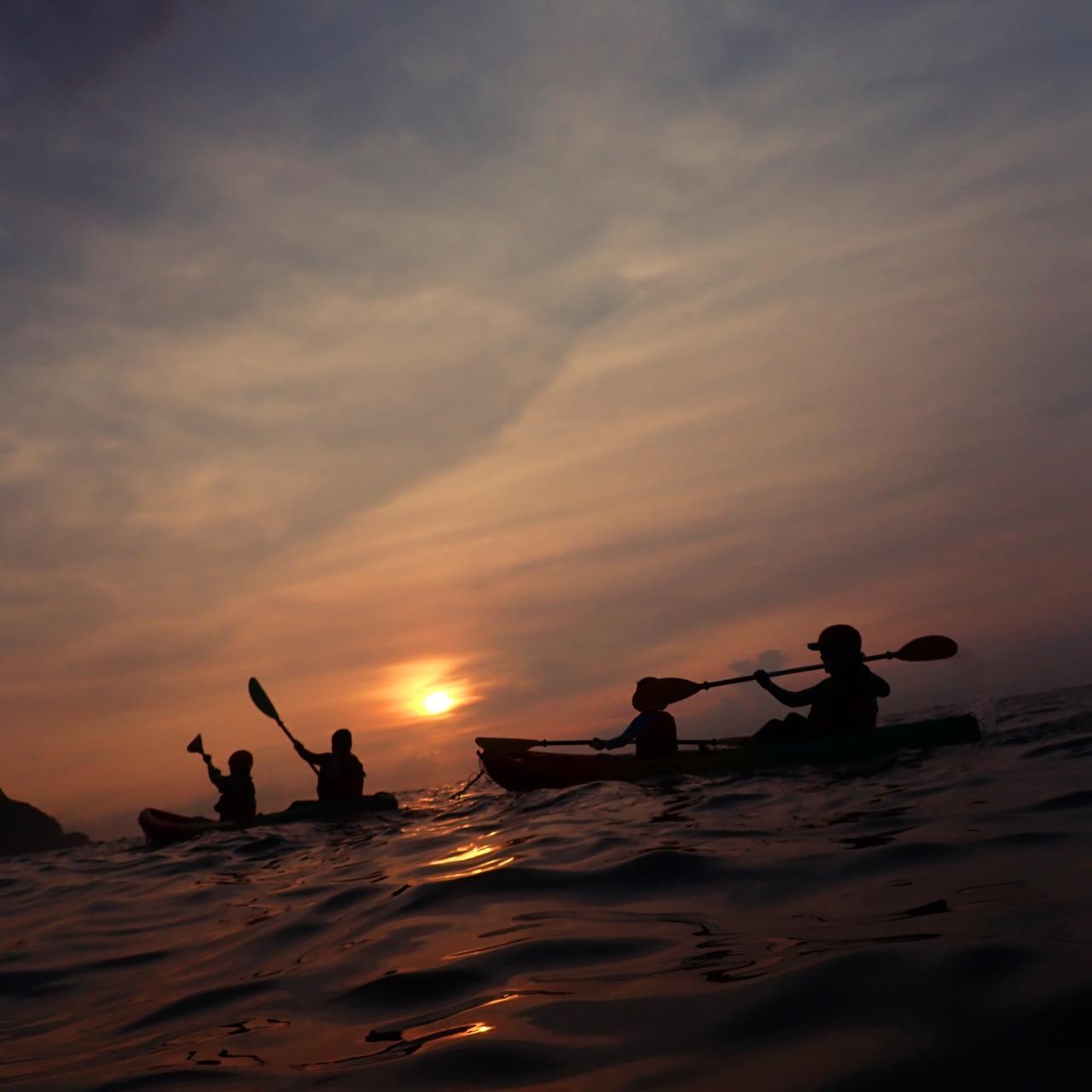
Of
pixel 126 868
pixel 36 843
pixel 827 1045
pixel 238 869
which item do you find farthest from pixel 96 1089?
pixel 36 843

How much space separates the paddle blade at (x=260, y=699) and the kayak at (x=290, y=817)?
8.27 feet

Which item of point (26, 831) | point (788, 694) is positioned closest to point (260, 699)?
point (788, 694)

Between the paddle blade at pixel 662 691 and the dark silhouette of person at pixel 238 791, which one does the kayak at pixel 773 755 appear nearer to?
the paddle blade at pixel 662 691

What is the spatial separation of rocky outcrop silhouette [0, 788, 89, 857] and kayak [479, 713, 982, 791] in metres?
89.0

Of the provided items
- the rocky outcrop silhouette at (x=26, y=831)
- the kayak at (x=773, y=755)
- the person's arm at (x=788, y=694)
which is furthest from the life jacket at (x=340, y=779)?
the rocky outcrop silhouette at (x=26, y=831)

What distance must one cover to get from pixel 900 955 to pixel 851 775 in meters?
5.97

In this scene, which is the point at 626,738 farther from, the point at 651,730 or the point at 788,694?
the point at 788,694

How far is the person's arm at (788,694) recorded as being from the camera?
1033cm

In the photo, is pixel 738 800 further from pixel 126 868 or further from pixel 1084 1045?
pixel 126 868

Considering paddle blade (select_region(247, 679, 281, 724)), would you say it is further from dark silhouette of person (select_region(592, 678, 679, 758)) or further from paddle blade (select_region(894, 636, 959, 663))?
paddle blade (select_region(894, 636, 959, 663))

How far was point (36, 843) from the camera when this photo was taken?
296 feet

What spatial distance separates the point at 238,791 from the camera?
53.0 ft

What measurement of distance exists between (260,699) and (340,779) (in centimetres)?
362

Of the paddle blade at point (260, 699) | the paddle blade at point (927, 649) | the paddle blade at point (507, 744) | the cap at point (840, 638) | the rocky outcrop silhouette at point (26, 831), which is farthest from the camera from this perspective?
the rocky outcrop silhouette at point (26, 831)
